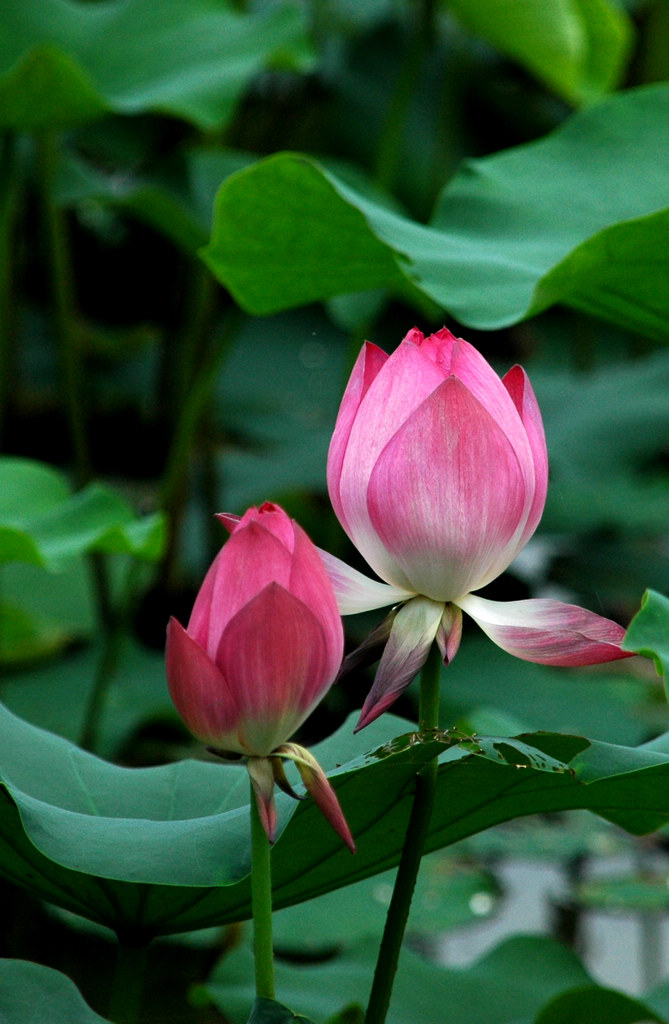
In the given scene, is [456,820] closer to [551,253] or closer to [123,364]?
[551,253]

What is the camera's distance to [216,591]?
0.29 m

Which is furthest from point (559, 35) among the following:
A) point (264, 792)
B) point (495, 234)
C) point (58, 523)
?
point (264, 792)

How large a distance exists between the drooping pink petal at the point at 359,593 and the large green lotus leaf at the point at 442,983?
1.42ft

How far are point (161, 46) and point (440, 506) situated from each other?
122 centimetres

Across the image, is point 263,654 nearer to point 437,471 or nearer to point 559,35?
point 437,471

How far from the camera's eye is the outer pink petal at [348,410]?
328 millimetres

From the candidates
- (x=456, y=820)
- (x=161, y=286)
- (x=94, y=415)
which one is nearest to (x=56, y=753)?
(x=456, y=820)

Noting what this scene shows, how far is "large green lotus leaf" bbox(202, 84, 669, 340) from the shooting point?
0.59 meters

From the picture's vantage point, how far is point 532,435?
331 mm

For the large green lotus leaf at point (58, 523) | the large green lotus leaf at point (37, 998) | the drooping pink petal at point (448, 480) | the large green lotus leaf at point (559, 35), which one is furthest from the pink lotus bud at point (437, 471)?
the large green lotus leaf at point (559, 35)

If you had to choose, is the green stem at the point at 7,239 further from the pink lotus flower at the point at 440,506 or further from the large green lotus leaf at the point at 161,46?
the pink lotus flower at the point at 440,506

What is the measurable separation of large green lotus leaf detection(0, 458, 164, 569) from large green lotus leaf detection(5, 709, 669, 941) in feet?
1.03

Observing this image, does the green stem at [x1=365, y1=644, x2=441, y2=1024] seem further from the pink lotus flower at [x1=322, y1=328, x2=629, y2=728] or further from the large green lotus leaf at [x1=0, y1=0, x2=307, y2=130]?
the large green lotus leaf at [x1=0, y1=0, x2=307, y2=130]

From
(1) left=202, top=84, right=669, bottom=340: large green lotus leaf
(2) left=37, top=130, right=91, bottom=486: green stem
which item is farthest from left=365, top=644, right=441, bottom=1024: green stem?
(2) left=37, top=130, right=91, bottom=486: green stem
